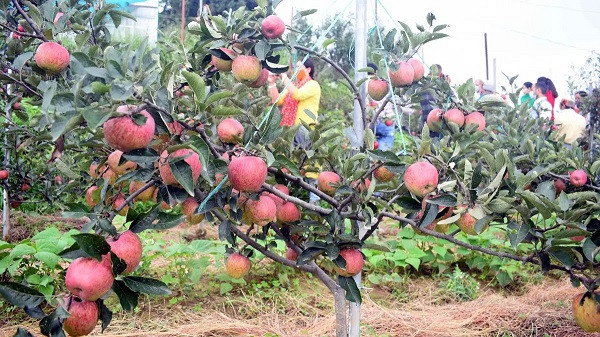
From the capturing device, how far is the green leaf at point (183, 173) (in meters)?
1.00

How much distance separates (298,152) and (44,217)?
3152 millimetres

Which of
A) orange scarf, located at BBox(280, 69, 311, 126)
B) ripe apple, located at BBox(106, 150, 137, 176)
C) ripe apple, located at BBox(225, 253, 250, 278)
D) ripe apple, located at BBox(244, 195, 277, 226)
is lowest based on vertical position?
orange scarf, located at BBox(280, 69, 311, 126)

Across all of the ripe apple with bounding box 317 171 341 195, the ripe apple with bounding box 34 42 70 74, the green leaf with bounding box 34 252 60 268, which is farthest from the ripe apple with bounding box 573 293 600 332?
the green leaf with bounding box 34 252 60 268

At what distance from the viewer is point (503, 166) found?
3.90 ft

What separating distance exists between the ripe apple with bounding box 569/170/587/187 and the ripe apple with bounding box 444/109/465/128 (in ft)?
1.79

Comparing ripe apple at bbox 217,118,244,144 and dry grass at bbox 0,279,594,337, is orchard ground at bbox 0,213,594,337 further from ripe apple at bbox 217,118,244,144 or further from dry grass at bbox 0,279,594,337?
ripe apple at bbox 217,118,244,144

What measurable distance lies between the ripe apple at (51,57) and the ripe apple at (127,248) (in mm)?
722

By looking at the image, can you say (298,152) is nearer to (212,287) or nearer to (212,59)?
(212,59)

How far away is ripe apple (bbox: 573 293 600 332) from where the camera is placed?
1475 mm

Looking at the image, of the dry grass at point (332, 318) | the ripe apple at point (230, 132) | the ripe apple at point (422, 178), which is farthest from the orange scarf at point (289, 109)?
the ripe apple at point (422, 178)

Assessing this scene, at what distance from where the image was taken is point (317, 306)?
9.43 feet

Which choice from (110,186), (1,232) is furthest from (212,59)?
(1,232)

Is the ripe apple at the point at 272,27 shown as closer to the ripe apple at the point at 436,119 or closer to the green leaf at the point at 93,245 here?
the ripe apple at the point at 436,119

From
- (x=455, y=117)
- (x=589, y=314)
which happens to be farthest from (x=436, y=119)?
(x=589, y=314)
